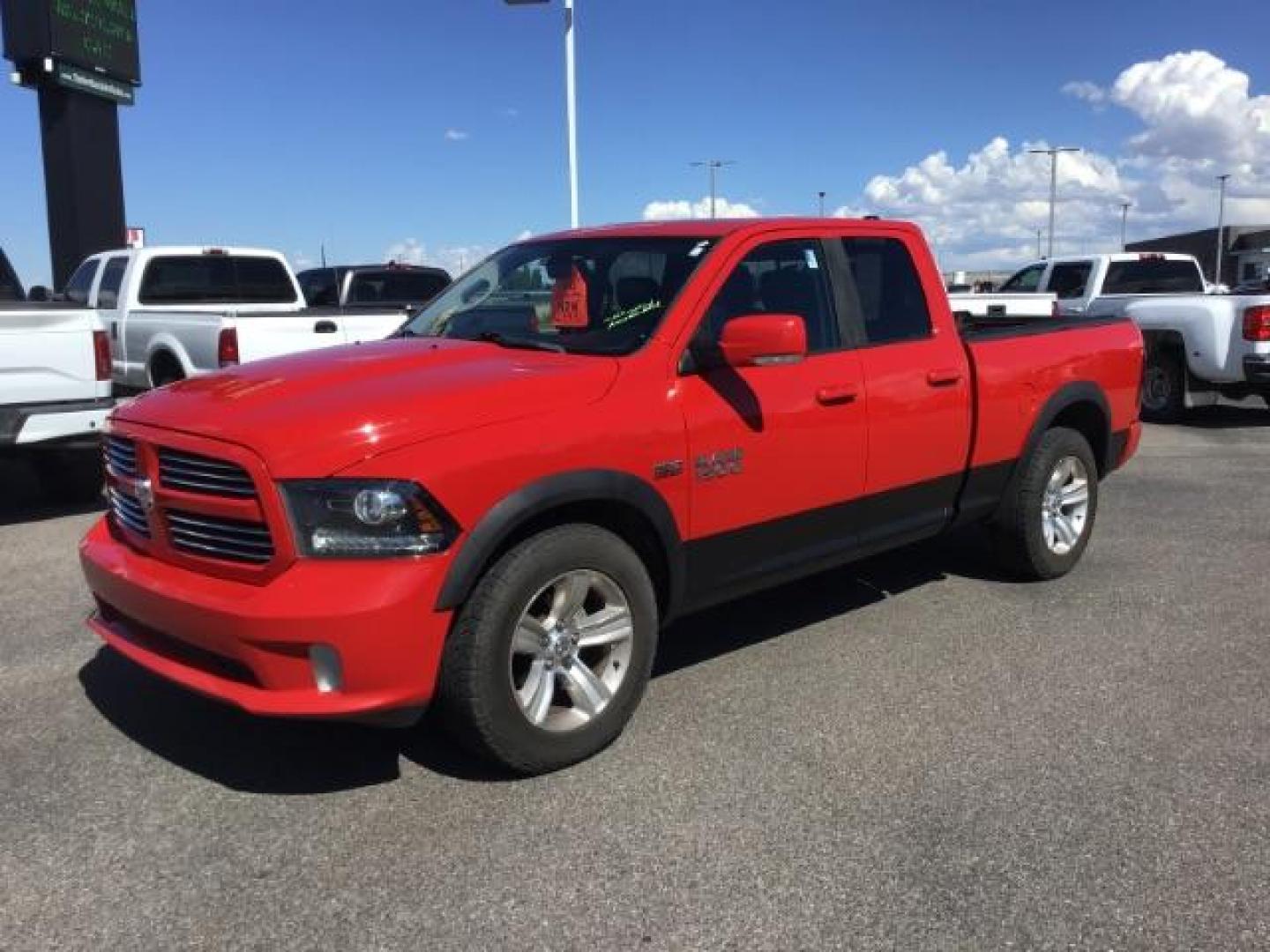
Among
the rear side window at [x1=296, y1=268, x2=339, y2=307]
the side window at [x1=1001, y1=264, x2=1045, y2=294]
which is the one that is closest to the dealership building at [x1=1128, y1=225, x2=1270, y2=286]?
A: the side window at [x1=1001, y1=264, x2=1045, y2=294]

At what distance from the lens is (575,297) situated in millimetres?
4340

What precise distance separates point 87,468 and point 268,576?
6.75 m

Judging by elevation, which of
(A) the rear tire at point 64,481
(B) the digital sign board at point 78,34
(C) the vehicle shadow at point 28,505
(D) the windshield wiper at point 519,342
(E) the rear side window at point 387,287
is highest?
(B) the digital sign board at point 78,34

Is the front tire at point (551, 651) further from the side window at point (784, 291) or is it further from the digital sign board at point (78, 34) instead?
the digital sign board at point (78, 34)

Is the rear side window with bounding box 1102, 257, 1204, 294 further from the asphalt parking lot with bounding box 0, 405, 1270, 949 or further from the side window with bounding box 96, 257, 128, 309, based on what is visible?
the side window with bounding box 96, 257, 128, 309

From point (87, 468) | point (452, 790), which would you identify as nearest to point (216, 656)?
point (452, 790)

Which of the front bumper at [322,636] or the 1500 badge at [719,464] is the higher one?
the 1500 badge at [719,464]

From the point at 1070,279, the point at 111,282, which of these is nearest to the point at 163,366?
the point at 111,282

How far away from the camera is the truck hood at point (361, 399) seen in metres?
3.17

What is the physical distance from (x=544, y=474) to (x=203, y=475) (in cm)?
106

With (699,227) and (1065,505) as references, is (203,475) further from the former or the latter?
(1065,505)

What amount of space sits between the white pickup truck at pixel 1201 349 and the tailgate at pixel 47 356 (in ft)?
32.6

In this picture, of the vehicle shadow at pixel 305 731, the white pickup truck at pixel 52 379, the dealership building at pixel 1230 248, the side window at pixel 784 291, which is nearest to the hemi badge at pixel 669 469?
the side window at pixel 784 291

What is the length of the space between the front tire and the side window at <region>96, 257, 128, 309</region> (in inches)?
355
